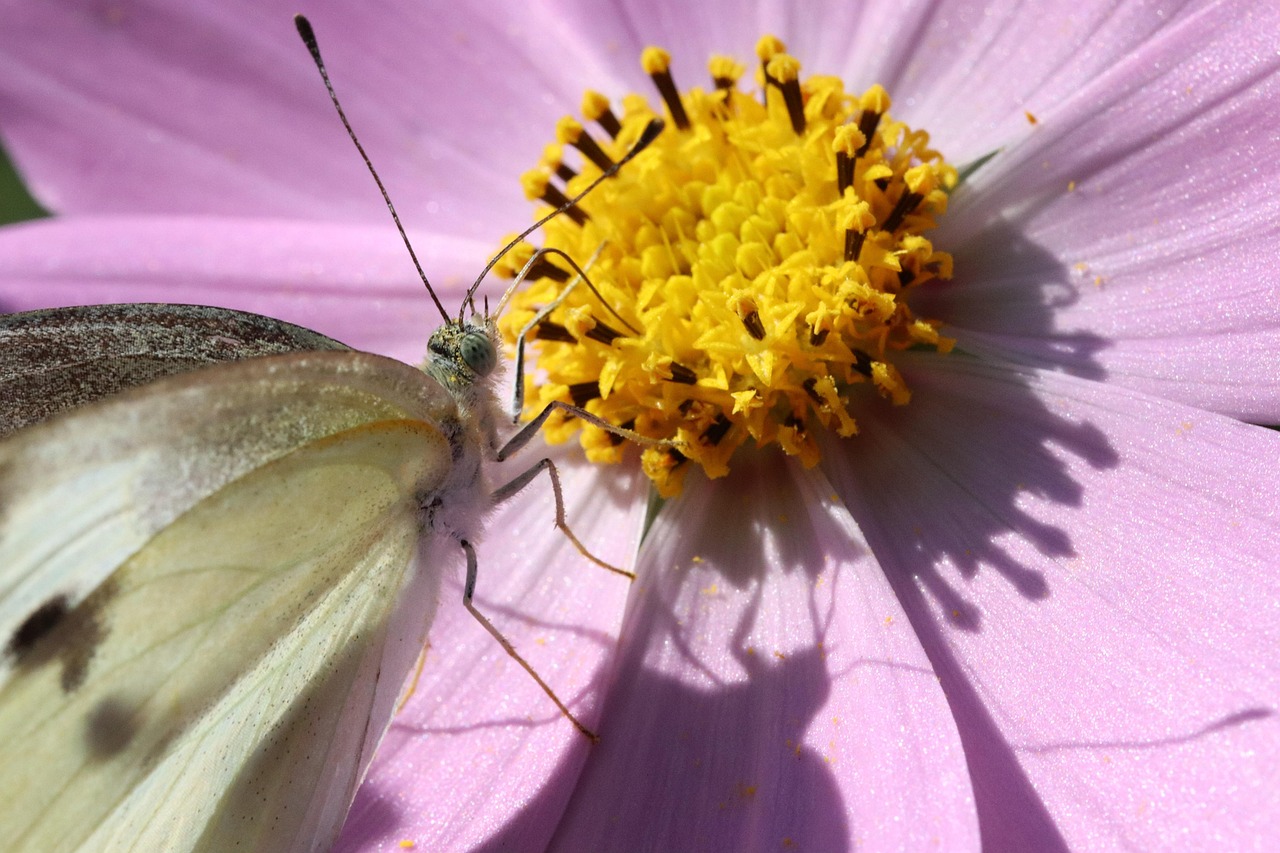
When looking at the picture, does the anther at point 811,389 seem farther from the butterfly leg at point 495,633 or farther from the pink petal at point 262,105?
the pink petal at point 262,105

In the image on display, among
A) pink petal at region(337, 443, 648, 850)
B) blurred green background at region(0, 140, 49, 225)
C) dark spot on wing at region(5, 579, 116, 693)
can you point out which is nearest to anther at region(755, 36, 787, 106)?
pink petal at region(337, 443, 648, 850)

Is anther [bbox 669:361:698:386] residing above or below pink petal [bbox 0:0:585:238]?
below

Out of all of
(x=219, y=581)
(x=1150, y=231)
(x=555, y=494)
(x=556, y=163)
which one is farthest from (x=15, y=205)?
(x=1150, y=231)

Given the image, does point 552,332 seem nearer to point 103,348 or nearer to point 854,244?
A: point 854,244

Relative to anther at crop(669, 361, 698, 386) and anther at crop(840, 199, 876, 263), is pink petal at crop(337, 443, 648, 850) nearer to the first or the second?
anther at crop(669, 361, 698, 386)

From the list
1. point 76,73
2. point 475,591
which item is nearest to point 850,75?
point 475,591

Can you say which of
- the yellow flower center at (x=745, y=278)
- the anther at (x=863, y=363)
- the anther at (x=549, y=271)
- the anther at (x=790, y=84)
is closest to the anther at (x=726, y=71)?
the yellow flower center at (x=745, y=278)

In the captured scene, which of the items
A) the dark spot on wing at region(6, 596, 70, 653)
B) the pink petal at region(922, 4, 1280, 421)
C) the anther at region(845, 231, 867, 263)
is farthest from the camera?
the anther at region(845, 231, 867, 263)

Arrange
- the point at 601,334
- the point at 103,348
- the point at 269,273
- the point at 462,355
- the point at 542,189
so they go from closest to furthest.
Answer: the point at 103,348 < the point at 462,355 < the point at 601,334 < the point at 542,189 < the point at 269,273
